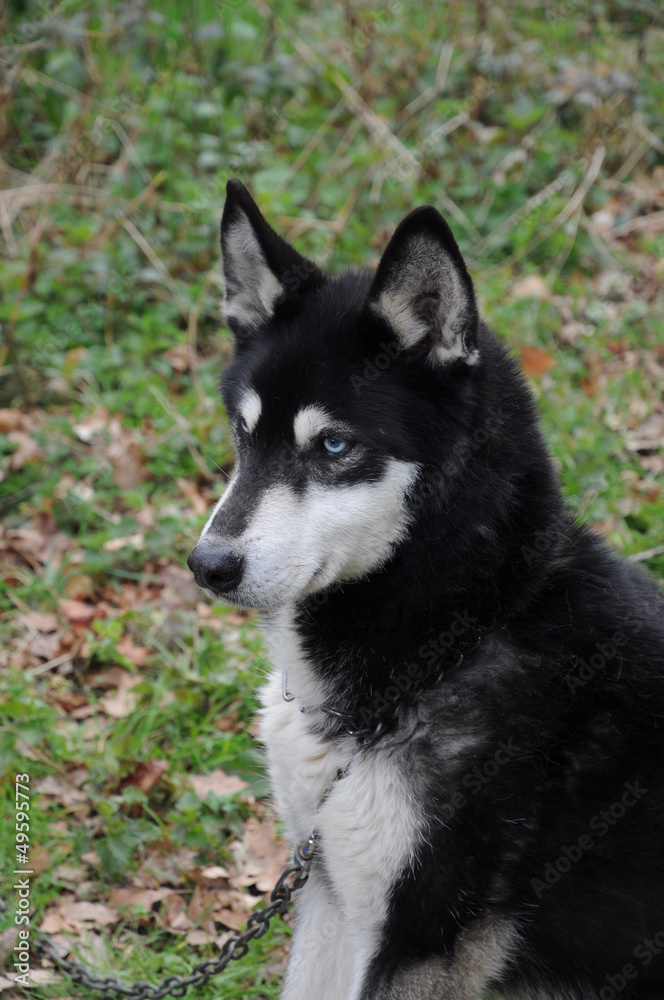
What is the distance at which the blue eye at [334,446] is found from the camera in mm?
2705

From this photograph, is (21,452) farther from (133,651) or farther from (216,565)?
(216,565)

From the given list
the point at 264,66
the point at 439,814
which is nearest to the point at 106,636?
the point at 439,814

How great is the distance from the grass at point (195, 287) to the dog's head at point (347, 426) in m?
1.62

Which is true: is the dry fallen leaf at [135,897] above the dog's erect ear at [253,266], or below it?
below

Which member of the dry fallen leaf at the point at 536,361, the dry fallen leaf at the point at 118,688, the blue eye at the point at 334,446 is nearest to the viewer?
the blue eye at the point at 334,446

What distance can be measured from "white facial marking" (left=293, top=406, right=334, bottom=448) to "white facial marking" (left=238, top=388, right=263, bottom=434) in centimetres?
15

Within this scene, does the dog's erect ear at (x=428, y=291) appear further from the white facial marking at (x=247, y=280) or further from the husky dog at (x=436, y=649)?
the white facial marking at (x=247, y=280)

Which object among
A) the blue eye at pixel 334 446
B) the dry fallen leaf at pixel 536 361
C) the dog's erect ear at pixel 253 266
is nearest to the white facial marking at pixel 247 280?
the dog's erect ear at pixel 253 266

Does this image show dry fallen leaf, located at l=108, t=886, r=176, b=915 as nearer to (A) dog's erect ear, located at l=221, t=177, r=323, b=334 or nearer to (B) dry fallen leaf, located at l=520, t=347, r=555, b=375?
(A) dog's erect ear, located at l=221, t=177, r=323, b=334

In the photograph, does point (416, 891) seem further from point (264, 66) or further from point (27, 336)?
point (264, 66)

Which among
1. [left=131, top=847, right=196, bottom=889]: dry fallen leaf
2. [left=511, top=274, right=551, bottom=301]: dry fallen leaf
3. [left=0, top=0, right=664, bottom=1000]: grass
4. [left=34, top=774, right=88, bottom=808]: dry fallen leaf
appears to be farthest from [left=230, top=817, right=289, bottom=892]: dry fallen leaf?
[left=511, top=274, right=551, bottom=301]: dry fallen leaf

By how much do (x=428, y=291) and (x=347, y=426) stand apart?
46 cm

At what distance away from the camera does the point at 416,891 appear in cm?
249

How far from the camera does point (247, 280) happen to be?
309 centimetres
